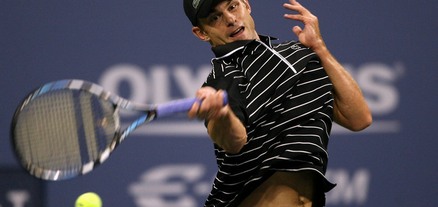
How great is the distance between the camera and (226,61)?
2691 mm

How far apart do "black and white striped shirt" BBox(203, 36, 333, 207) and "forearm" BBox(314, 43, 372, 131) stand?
55 millimetres

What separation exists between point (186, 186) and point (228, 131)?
1.64 meters

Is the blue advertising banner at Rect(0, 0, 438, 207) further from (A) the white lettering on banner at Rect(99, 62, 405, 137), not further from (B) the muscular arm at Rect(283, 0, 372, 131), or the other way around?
(B) the muscular arm at Rect(283, 0, 372, 131)

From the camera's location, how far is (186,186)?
4012 mm

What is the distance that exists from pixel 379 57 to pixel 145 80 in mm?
1002

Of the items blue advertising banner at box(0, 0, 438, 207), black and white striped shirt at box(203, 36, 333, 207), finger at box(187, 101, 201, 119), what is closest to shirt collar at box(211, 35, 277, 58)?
black and white striped shirt at box(203, 36, 333, 207)

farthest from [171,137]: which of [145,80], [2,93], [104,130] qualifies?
[104,130]

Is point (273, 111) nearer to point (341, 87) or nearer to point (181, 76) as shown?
point (341, 87)

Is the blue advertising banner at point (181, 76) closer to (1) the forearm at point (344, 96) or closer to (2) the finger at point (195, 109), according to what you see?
(1) the forearm at point (344, 96)

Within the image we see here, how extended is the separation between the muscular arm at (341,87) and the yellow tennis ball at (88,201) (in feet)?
3.96

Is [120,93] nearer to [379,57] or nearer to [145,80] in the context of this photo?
[145,80]

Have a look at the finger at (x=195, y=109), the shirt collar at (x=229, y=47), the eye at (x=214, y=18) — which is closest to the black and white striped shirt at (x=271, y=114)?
the shirt collar at (x=229, y=47)

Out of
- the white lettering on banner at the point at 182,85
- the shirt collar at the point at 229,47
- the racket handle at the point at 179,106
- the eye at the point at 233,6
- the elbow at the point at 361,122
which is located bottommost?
the white lettering on banner at the point at 182,85

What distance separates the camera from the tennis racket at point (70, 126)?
7.78 ft
